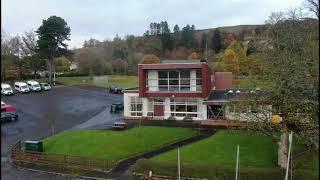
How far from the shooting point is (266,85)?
2967 centimetres

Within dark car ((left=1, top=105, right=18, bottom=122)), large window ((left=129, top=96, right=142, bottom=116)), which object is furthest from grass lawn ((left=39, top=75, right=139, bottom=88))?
dark car ((left=1, top=105, right=18, bottom=122))

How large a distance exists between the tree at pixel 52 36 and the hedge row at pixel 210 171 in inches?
2181

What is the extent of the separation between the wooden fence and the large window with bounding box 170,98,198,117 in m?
19.3

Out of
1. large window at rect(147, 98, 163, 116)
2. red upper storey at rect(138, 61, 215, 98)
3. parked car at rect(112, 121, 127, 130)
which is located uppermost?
red upper storey at rect(138, 61, 215, 98)

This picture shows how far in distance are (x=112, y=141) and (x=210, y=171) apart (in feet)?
42.0

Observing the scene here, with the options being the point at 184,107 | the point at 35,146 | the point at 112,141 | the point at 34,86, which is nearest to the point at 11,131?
the point at 35,146

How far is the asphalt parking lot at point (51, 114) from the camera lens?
38.1 metres

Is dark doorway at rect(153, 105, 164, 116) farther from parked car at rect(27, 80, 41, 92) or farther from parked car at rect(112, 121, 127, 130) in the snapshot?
parked car at rect(27, 80, 41, 92)

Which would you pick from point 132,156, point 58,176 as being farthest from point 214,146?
point 58,176

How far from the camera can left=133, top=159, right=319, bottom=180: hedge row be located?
86.2ft

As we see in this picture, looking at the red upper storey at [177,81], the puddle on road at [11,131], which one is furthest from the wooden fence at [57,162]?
the red upper storey at [177,81]

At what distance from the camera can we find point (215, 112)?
49.0 metres

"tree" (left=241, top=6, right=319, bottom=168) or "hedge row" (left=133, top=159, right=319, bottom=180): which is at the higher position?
"tree" (left=241, top=6, right=319, bottom=168)

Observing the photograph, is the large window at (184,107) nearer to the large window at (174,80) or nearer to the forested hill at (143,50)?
the large window at (174,80)
